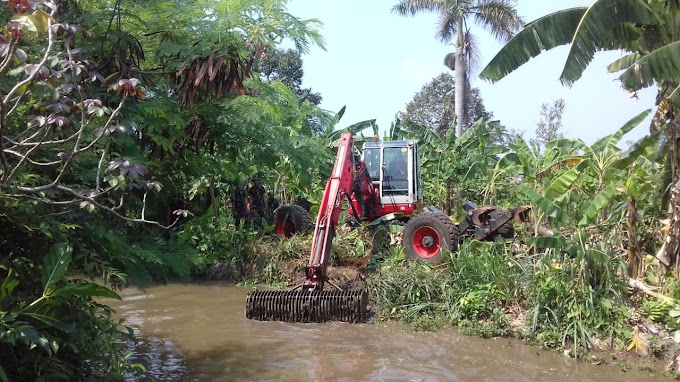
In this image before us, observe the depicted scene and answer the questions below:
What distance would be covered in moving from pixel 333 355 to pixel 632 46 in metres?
6.34

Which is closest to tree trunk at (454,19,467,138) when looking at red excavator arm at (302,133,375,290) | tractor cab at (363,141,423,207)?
tractor cab at (363,141,423,207)

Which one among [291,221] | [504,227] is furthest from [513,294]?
[291,221]

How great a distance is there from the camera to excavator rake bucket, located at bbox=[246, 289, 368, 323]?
965 cm

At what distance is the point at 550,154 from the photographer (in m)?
13.7

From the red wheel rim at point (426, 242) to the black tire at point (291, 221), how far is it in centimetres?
322

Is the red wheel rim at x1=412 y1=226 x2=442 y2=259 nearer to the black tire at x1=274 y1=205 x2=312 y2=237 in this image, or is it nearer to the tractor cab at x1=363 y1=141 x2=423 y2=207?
the tractor cab at x1=363 y1=141 x2=423 y2=207

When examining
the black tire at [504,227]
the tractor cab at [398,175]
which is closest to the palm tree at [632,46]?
the black tire at [504,227]

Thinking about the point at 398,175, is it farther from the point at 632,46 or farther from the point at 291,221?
the point at 632,46

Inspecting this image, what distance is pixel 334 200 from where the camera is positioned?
10898 millimetres

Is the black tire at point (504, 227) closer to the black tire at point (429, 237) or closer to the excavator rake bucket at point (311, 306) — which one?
the black tire at point (429, 237)

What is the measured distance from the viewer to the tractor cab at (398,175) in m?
13.4

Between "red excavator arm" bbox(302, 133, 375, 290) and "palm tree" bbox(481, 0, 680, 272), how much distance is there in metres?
3.26

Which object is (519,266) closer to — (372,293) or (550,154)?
(372,293)

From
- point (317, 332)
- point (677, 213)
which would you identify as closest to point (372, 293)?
point (317, 332)
